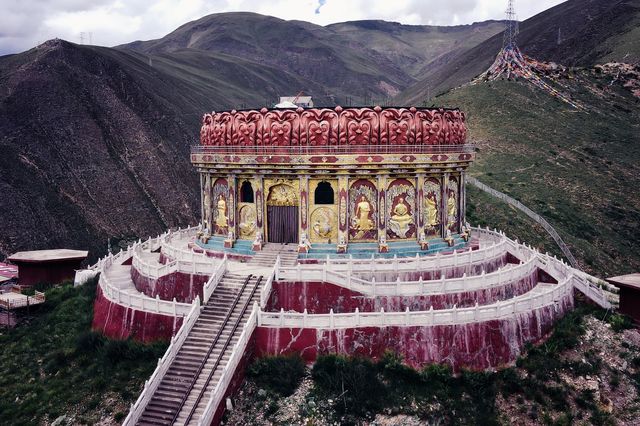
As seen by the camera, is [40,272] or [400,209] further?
[40,272]

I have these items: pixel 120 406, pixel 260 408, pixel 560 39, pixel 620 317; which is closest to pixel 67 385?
pixel 120 406

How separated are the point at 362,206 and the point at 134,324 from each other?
33.9ft

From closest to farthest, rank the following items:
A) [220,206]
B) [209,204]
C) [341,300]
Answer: [341,300] < [220,206] < [209,204]

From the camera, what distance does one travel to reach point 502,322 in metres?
20.2

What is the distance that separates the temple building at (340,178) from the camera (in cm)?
2481

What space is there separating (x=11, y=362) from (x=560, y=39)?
119660 millimetres

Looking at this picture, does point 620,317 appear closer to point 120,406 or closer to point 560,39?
point 120,406

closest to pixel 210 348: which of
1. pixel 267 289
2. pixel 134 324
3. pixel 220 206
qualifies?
pixel 267 289

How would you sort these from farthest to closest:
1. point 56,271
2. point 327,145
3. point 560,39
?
1. point 560,39
2. point 56,271
3. point 327,145

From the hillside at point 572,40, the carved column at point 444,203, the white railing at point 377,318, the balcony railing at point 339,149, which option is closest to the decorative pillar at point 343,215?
the balcony railing at point 339,149

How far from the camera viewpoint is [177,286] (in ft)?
75.6

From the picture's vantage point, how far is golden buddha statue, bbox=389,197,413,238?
25.3 metres

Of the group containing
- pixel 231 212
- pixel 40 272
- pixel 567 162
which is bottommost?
pixel 40 272

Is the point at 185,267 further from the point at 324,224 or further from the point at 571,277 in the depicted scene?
the point at 571,277
